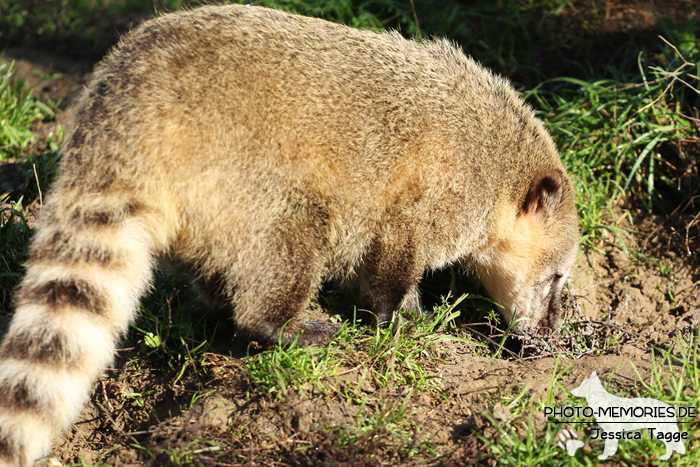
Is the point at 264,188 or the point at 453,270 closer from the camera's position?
the point at 264,188

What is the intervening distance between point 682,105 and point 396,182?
123 inches

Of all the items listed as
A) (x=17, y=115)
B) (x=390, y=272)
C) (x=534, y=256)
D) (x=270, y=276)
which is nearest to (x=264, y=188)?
(x=270, y=276)

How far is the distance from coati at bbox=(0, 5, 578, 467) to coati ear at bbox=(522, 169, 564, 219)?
0.03 feet

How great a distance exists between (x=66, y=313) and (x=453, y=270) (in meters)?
2.62

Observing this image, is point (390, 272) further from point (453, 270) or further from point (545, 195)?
point (545, 195)

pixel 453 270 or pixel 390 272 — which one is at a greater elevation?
pixel 390 272

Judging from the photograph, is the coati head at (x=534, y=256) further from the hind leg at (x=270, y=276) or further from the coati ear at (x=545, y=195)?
the hind leg at (x=270, y=276)

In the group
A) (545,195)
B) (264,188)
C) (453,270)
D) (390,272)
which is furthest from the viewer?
(453,270)

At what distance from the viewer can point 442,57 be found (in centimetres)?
397

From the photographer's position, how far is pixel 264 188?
3111mm

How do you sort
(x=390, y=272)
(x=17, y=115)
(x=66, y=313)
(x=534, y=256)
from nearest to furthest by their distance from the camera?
(x=66, y=313)
(x=390, y=272)
(x=534, y=256)
(x=17, y=115)

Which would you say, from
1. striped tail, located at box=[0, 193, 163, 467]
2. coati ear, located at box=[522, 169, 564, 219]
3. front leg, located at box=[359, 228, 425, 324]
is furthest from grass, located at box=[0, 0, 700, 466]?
coati ear, located at box=[522, 169, 564, 219]

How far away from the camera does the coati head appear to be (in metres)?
3.95

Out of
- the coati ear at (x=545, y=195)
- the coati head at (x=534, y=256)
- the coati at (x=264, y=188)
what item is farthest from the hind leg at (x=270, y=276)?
the coati ear at (x=545, y=195)
